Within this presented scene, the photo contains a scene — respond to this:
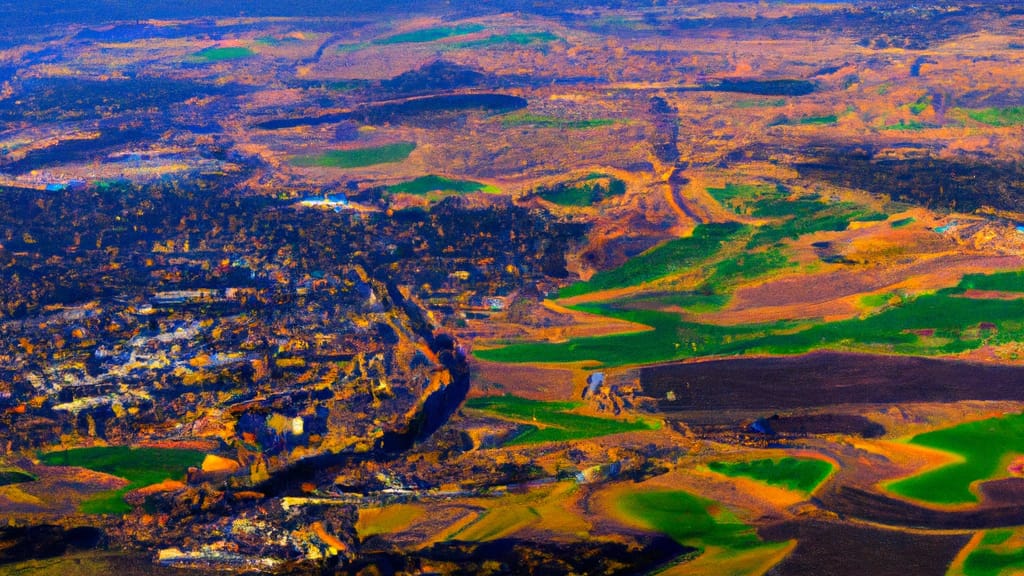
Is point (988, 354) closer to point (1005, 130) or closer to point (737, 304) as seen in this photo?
point (737, 304)

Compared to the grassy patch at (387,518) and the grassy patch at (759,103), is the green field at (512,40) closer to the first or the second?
the grassy patch at (759,103)

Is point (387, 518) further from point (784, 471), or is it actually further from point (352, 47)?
point (352, 47)

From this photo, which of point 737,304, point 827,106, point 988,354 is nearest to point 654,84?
point 827,106

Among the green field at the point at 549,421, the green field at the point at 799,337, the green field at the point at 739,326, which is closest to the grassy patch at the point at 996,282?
the green field at the point at 739,326

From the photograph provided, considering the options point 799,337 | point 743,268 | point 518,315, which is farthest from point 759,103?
point 518,315

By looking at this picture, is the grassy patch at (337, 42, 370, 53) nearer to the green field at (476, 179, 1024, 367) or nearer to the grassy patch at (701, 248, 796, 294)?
the green field at (476, 179, 1024, 367)
